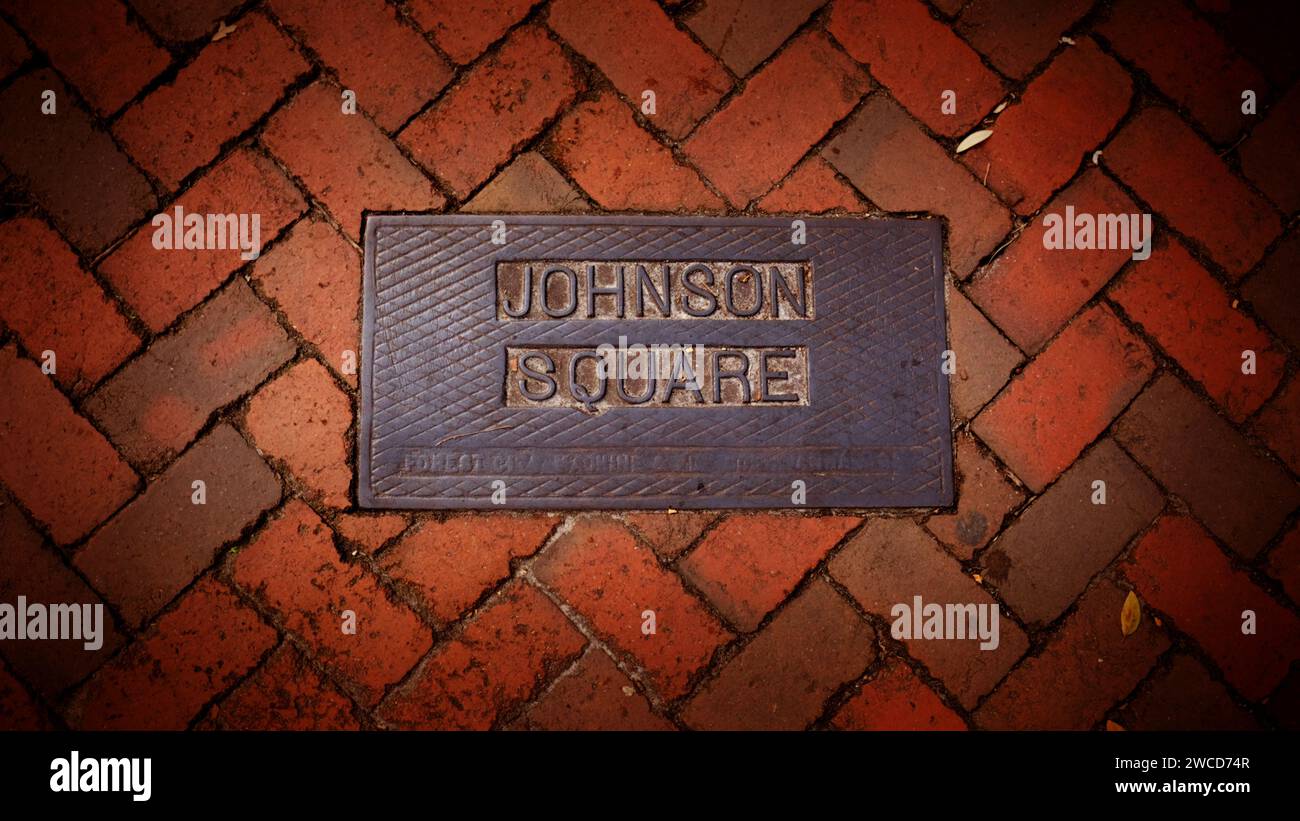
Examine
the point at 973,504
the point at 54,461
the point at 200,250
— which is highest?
the point at 200,250

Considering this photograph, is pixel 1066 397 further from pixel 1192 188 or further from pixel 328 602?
pixel 328 602

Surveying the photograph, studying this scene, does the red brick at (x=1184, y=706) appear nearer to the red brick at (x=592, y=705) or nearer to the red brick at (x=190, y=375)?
the red brick at (x=592, y=705)

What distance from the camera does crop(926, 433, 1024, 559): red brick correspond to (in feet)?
5.94

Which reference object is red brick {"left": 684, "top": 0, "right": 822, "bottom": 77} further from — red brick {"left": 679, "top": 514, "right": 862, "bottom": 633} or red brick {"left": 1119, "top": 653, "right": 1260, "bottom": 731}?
red brick {"left": 1119, "top": 653, "right": 1260, "bottom": 731}

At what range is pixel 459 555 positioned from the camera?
177cm

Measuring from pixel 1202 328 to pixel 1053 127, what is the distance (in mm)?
701

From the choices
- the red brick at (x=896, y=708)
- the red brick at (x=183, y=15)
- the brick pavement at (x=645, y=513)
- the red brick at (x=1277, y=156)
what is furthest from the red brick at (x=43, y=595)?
the red brick at (x=1277, y=156)

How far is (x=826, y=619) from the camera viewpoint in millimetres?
1763

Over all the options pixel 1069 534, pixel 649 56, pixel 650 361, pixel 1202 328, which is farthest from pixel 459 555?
pixel 1202 328

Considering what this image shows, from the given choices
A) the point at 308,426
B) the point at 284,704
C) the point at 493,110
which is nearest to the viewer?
the point at 284,704
